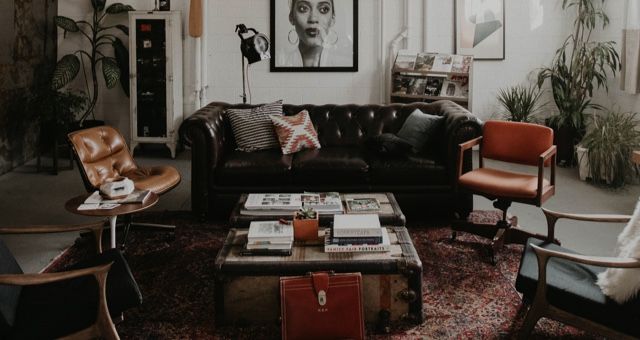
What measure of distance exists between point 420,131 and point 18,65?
415cm

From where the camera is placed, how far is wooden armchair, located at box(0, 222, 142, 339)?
2494 mm

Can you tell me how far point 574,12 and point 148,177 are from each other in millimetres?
5203

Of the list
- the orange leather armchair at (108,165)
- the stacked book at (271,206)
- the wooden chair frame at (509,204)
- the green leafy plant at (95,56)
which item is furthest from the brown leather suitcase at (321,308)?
the green leafy plant at (95,56)

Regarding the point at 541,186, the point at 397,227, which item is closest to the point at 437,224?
the point at 541,186

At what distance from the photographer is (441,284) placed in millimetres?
3725

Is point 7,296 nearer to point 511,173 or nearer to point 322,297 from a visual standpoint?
point 322,297

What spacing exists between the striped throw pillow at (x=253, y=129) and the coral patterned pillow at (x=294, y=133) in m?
0.07

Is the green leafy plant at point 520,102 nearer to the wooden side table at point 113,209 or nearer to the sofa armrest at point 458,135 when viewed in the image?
the sofa armrest at point 458,135

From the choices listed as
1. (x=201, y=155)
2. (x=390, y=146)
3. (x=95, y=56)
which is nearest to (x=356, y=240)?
(x=390, y=146)

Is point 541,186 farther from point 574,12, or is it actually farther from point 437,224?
point 574,12

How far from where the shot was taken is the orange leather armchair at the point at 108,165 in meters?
4.34

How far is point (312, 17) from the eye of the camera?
7.49 m

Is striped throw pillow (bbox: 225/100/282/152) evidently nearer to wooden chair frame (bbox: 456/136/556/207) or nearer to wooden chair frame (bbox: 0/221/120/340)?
wooden chair frame (bbox: 456/136/556/207)

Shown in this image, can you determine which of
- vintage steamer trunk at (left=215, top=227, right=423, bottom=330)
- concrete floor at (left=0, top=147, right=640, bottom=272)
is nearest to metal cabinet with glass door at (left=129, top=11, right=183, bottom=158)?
concrete floor at (left=0, top=147, right=640, bottom=272)
